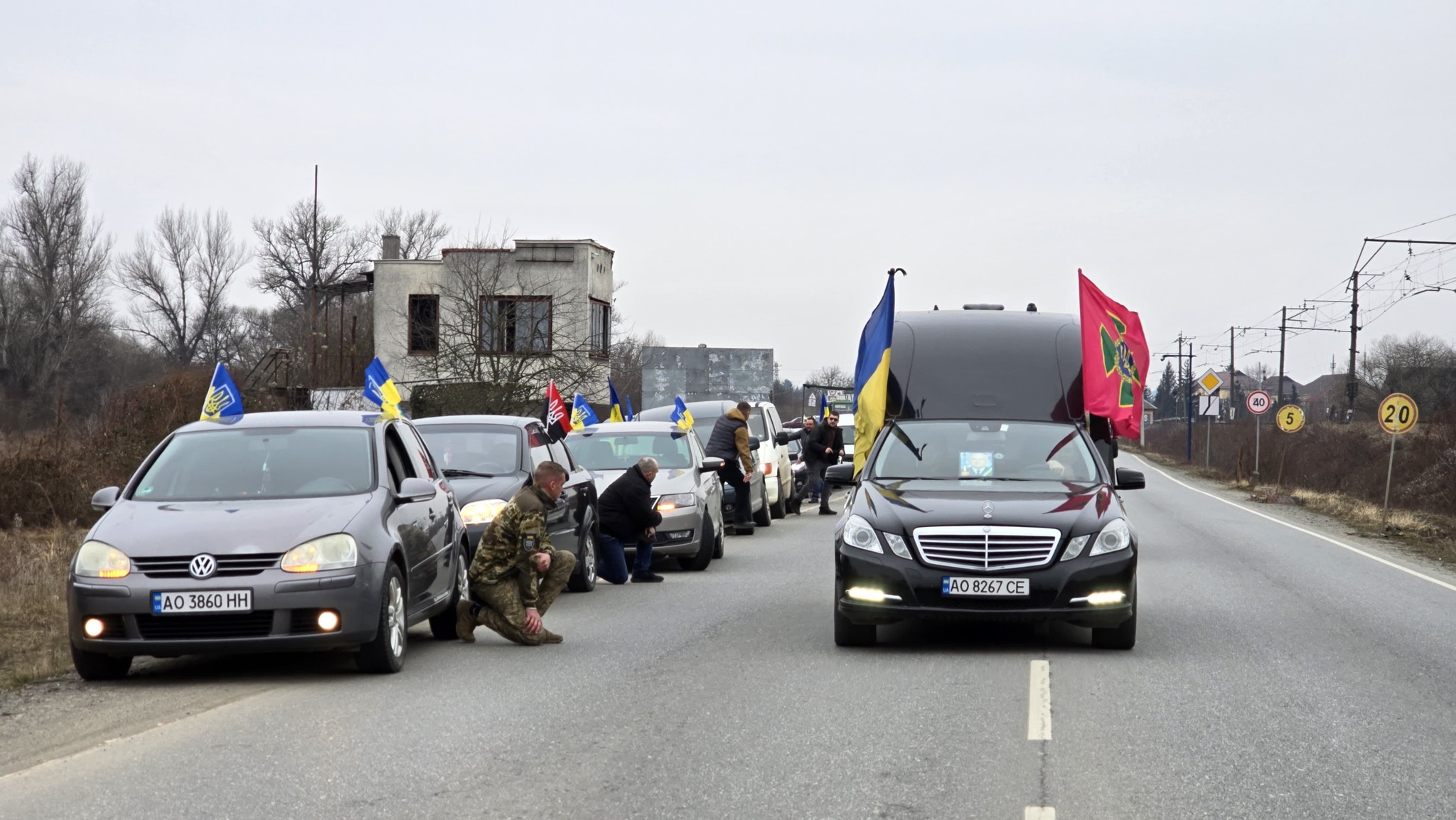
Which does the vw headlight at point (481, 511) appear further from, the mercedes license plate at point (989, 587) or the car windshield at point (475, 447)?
the mercedes license plate at point (989, 587)

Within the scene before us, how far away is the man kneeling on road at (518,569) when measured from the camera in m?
10.7

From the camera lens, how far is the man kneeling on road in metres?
10.7

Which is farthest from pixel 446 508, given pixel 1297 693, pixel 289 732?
pixel 1297 693

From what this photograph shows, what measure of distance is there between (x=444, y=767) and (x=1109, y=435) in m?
10.1

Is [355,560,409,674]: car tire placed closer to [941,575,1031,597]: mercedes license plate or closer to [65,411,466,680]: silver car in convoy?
[65,411,466,680]: silver car in convoy

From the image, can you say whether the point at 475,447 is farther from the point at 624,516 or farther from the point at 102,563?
the point at 102,563

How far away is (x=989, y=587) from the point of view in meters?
9.73

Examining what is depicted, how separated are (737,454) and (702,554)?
5.20 m

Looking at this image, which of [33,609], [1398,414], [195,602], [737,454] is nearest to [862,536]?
[195,602]

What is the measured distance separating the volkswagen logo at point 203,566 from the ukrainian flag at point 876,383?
643 cm

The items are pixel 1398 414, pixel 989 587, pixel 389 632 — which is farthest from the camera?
pixel 1398 414

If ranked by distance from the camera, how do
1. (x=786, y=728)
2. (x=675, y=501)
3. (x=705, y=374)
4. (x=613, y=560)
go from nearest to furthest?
(x=786, y=728) → (x=613, y=560) → (x=675, y=501) → (x=705, y=374)

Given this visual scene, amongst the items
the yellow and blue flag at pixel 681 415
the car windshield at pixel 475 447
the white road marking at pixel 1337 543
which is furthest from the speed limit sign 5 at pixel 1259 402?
the car windshield at pixel 475 447

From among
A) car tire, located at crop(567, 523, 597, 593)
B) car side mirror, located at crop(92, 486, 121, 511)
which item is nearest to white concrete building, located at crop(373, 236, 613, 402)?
car tire, located at crop(567, 523, 597, 593)
